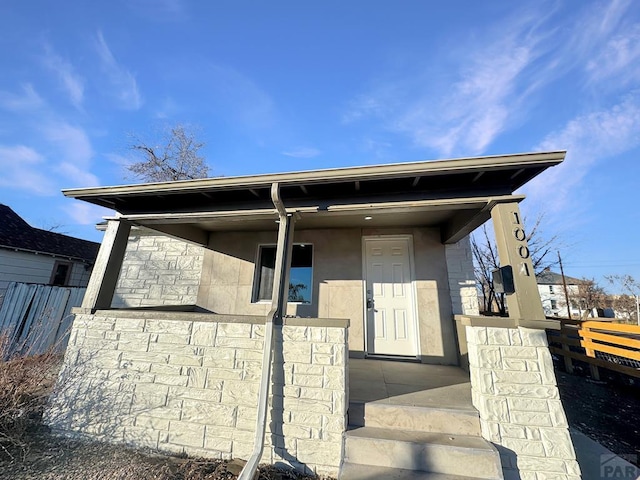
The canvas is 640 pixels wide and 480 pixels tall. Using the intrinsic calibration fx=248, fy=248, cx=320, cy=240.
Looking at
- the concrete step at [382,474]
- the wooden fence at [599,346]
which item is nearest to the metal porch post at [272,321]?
the concrete step at [382,474]

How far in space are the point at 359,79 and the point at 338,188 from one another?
514 cm

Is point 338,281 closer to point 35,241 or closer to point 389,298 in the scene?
point 389,298

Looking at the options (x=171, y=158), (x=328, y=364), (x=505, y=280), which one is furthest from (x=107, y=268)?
(x=171, y=158)

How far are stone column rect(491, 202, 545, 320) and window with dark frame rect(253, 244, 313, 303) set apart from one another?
10.1 ft

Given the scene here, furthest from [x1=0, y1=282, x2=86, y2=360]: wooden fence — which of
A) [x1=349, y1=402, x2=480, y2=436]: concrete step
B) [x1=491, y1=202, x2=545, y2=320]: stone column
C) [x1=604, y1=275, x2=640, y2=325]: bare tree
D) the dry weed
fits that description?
[x1=604, y1=275, x2=640, y2=325]: bare tree

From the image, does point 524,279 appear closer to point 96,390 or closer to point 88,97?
point 96,390

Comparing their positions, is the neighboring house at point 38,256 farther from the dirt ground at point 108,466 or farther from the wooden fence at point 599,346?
the wooden fence at point 599,346

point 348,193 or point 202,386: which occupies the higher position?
point 348,193

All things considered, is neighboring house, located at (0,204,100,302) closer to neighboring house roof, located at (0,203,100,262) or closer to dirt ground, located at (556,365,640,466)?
neighboring house roof, located at (0,203,100,262)

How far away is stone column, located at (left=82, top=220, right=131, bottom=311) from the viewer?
3.27m

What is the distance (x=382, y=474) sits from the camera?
213cm

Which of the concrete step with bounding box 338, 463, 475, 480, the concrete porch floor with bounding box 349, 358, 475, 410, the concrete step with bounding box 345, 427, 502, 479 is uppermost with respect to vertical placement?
the concrete porch floor with bounding box 349, 358, 475, 410

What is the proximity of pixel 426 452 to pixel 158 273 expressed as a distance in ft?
18.6

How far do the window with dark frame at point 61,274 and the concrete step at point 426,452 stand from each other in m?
11.4
